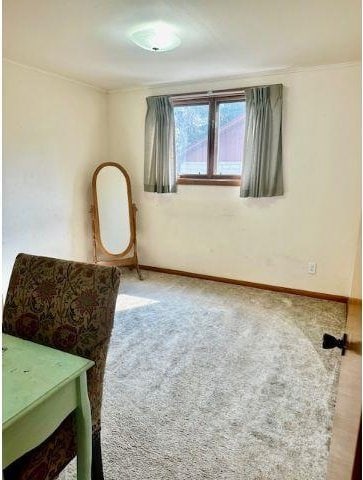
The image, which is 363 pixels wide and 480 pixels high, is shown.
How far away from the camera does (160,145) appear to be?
12.5 ft

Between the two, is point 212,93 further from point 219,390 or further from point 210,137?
point 219,390

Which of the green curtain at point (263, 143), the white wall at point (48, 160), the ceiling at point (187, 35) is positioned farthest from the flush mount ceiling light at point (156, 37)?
the white wall at point (48, 160)

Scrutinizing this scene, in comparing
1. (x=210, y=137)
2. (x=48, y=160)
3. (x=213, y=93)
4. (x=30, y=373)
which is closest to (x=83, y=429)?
(x=30, y=373)

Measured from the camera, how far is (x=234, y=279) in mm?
3801

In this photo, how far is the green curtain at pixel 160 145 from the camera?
12.3 ft

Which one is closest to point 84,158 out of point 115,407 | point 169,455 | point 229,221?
point 229,221

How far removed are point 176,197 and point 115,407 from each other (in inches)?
102

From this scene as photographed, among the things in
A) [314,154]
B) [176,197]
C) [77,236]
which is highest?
[314,154]

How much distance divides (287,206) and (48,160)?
2537 millimetres

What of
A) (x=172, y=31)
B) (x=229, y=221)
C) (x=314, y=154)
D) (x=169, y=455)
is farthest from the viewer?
(x=229, y=221)

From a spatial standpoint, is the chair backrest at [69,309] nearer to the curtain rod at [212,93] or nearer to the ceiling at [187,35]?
the ceiling at [187,35]

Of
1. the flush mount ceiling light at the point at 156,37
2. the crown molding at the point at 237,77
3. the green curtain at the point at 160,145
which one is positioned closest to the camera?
the flush mount ceiling light at the point at 156,37

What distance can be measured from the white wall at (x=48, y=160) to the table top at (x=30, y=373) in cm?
234

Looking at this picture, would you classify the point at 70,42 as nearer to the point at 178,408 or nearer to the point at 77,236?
the point at 77,236
